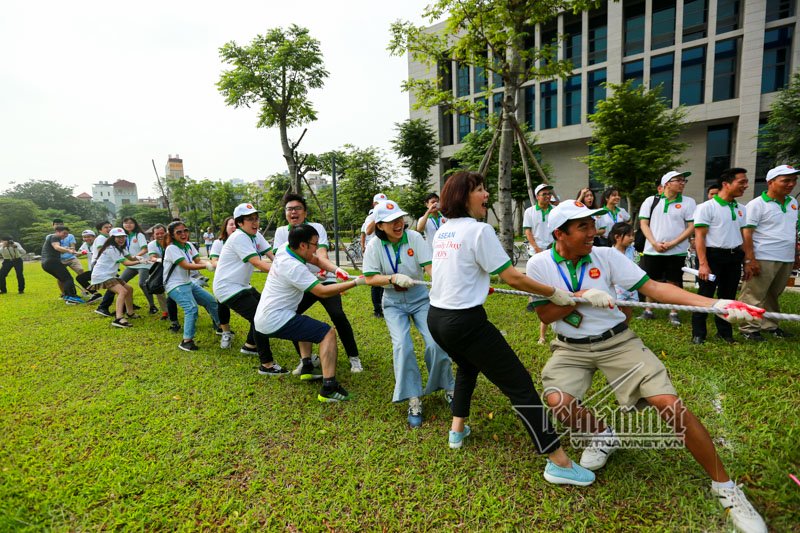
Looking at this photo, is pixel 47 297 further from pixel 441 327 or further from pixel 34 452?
pixel 441 327

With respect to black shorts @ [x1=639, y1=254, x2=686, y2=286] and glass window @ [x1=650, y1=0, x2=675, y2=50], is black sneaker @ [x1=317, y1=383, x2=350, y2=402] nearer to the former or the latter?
black shorts @ [x1=639, y1=254, x2=686, y2=286]

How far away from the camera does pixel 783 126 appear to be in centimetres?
1775

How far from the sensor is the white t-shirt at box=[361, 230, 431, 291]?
356cm

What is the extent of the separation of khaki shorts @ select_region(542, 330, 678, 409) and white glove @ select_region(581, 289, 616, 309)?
253 mm

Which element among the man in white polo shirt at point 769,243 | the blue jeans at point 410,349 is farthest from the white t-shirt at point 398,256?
the man in white polo shirt at point 769,243

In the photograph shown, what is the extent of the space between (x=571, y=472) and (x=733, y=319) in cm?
130

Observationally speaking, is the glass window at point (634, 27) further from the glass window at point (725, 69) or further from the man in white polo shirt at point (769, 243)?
the man in white polo shirt at point (769, 243)

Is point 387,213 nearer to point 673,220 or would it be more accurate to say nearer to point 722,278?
point 673,220

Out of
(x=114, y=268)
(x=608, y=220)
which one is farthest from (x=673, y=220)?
(x=114, y=268)

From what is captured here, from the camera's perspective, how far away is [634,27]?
81.8 ft

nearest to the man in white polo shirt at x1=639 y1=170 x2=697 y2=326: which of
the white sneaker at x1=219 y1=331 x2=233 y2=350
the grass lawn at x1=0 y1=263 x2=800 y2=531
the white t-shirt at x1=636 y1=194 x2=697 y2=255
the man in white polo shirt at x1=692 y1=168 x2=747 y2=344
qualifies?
the white t-shirt at x1=636 y1=194 x2=697 y2=255

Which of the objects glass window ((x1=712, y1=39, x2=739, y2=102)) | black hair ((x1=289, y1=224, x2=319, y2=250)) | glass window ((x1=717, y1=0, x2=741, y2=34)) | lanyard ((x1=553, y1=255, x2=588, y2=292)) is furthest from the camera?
glass window ((x1=712, y1=39, x2=739, y2=102))

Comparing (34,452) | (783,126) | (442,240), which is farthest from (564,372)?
(783,126)

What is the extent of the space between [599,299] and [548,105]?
29784mm
